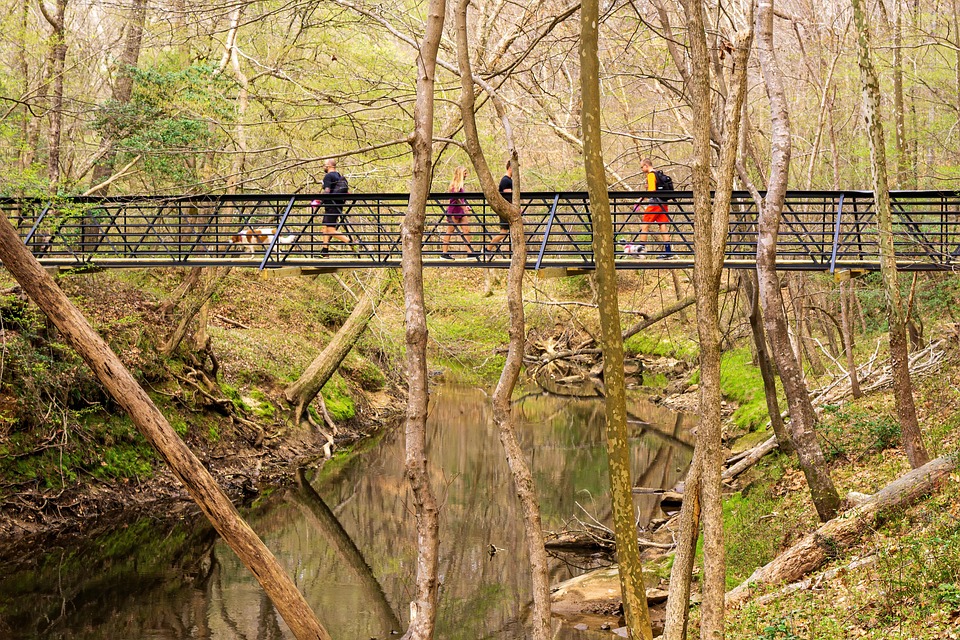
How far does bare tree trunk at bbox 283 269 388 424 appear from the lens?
1781 cm

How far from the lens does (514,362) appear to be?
277 inches

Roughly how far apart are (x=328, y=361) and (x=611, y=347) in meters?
14.4

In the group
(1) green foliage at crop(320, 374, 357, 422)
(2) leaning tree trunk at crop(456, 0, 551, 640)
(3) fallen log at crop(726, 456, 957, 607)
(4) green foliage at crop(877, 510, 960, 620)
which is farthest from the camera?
(1) green foliage at crop(320, 374, 357, 422)

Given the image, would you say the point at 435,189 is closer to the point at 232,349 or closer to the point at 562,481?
the point at 232,349

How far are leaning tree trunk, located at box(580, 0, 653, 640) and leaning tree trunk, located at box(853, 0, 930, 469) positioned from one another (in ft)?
15.1

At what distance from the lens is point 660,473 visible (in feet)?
54.1

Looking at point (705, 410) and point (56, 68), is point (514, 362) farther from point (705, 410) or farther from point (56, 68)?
point (56, 68)

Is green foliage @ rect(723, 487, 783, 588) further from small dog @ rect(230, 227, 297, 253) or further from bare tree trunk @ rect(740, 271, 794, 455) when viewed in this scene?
small dog @ rect(230, 227, 297, 253)

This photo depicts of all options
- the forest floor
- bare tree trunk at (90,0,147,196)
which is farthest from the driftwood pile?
bare tree trunk at (90,0,147,196)

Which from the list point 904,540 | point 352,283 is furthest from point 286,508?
point 904,540

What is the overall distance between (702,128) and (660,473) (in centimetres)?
1163

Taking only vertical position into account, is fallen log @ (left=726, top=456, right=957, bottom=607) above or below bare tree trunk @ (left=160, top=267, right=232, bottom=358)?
below

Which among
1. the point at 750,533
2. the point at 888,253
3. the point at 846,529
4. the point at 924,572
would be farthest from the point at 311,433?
the point at 924,572

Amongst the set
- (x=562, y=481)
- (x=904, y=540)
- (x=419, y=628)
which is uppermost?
(x=904, y=540)
